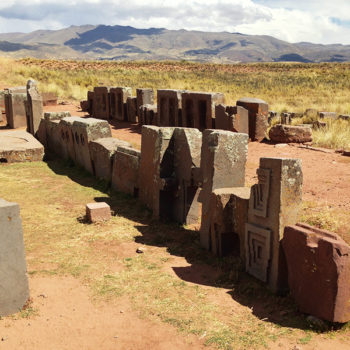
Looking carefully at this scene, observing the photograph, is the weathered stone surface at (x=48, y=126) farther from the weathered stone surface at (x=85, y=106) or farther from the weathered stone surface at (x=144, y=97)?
the weathered stone surface at (x=85, y=106)

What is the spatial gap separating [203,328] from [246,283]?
39.7 inches

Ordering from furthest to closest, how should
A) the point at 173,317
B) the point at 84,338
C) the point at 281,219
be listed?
the point at 281,219 < the point at 173,317 < the point at 84,338

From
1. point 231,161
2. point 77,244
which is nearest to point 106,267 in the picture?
point 77,244

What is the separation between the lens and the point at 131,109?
16.4m

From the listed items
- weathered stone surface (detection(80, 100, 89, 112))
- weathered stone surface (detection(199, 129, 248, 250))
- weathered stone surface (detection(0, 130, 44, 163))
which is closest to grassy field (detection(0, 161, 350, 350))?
weathered stone surface (detection(199, 129, 248, 250))

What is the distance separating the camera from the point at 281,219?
444 centimetres

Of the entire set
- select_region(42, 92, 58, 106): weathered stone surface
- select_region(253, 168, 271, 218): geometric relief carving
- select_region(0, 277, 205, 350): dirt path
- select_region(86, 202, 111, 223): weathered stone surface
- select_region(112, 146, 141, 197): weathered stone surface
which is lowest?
select_region(0, 277, 205, 350): dirt path

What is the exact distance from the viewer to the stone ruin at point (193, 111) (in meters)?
12.0

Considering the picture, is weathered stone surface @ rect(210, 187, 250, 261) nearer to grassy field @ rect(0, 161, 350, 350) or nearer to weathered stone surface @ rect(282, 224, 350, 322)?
grassy field @ rect(0, 161, 350, 350)

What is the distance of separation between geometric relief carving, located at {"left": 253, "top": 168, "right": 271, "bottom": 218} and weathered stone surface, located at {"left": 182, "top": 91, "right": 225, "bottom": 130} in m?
7.95

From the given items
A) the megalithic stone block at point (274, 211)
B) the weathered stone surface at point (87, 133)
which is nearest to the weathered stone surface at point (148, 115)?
the weathered stone surface at point (87, 133)

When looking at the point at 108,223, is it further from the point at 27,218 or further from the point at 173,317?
the point at 173,317

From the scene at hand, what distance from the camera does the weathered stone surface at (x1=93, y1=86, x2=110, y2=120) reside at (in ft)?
57.8

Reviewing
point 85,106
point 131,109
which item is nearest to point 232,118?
point 131,109
